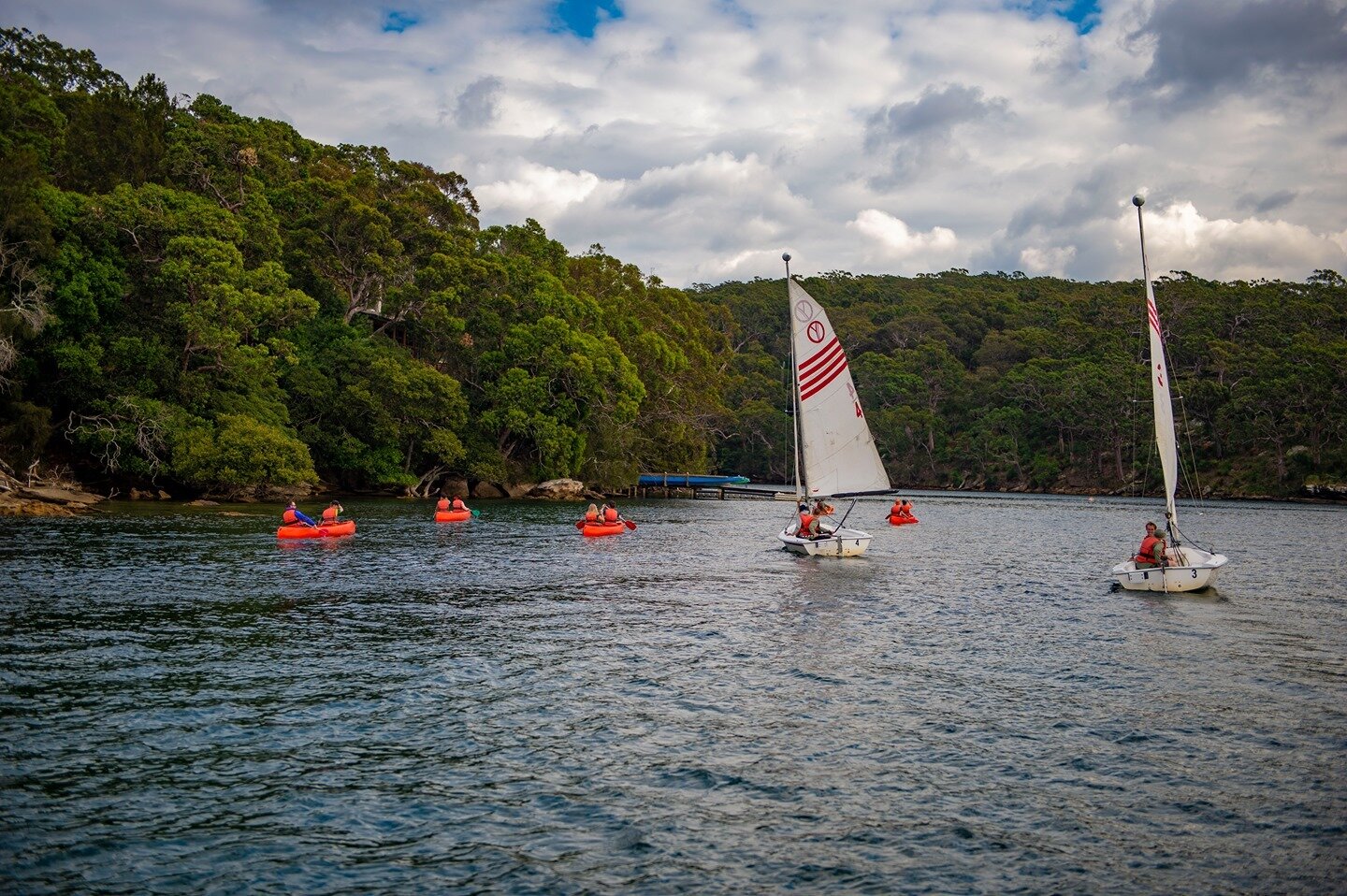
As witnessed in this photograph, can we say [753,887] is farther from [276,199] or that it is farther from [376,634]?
[276,199]

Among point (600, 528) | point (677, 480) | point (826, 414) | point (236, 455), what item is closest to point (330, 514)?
point (600, 528)

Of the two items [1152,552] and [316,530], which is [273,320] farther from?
[1152,552]

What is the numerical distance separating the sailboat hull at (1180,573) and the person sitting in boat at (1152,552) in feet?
0.53

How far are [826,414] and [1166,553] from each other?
12.2 metres

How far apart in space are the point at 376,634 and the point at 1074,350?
132m

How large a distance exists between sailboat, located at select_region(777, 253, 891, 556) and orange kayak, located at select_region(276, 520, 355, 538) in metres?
20.9

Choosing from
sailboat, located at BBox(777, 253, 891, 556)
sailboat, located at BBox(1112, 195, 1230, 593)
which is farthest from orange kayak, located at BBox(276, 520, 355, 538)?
sailboat, located at BBox(1112, 195, 1230, 593)

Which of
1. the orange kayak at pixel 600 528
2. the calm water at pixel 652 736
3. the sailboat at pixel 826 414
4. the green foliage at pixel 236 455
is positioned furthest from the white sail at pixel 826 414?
the green foliage at pixel 236 455

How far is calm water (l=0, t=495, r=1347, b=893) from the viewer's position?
10367 mm

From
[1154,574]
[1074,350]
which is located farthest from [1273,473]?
[1154,574]

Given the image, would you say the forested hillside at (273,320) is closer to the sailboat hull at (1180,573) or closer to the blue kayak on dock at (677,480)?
the blue kayak on dock at (677,480)

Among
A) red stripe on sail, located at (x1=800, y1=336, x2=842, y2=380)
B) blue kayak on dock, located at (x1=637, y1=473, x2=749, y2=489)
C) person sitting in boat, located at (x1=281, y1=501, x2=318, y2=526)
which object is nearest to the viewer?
red stripe on sail, located at (x1=800, y1=336, x2=842, y2=380)

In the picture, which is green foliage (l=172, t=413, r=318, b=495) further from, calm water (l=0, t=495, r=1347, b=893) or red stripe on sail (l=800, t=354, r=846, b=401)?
red stripe on sail (l=800, t=354, r=846, b=401)

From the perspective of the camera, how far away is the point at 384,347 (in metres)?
73.6
